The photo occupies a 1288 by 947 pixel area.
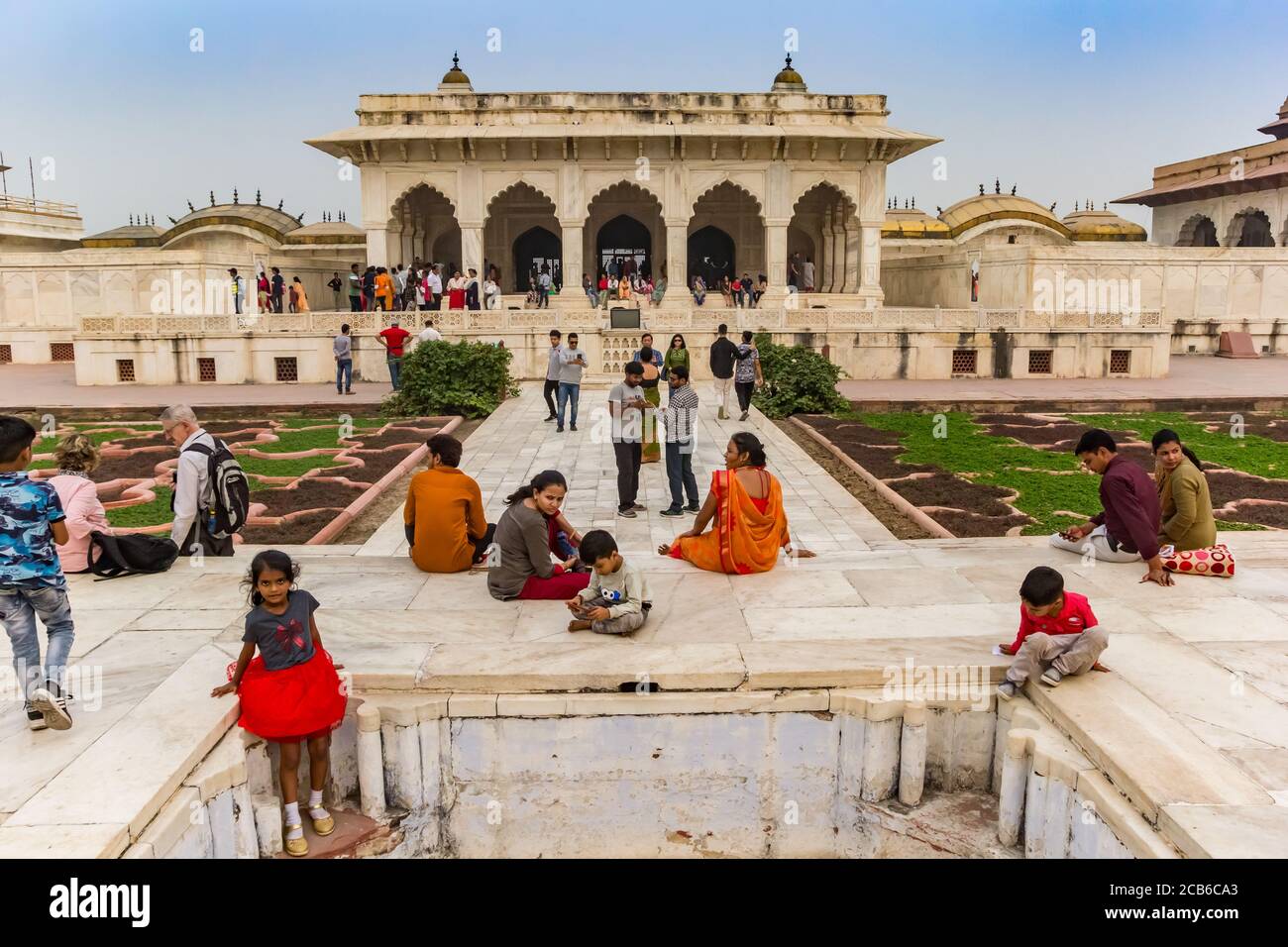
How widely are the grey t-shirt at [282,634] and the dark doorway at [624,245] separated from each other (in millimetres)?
27137

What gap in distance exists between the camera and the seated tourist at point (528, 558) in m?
6.29

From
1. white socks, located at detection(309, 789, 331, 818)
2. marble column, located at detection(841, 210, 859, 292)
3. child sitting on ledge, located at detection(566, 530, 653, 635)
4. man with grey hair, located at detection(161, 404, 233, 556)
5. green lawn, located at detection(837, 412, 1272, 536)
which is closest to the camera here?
white socks, located at detection(309, 789, 331, 818)

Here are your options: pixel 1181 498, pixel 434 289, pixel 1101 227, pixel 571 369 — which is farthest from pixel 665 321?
pixel 1101 227

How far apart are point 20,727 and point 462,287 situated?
18.5 metres

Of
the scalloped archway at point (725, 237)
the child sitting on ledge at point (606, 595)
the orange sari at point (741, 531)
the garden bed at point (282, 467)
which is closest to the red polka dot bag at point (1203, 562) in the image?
the orange sari at point (741, 531)

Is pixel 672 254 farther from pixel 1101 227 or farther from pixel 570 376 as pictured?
pixel 1101 227

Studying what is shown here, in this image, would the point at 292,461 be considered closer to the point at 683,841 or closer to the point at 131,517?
the point at 131,517

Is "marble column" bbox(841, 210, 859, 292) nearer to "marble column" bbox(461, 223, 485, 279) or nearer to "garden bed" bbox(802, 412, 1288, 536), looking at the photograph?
"marble column" bbox(461, 223, 485, 279)

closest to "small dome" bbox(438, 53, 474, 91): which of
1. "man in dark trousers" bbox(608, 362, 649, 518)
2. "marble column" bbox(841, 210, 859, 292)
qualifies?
"marble column" bbox(841, 210, 859, 292)

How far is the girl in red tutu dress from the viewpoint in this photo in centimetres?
458

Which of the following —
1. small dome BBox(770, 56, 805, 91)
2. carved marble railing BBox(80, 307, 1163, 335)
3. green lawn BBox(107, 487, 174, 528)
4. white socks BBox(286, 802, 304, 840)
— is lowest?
white socks BBox(286, 802, 304, 840)

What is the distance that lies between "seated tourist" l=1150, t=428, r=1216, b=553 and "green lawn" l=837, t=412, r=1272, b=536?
4.90ft

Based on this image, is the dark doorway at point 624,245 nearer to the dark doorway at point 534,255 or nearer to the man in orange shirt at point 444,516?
the dark doorway at point 534,255

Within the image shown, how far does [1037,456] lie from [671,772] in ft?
27.4
